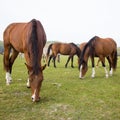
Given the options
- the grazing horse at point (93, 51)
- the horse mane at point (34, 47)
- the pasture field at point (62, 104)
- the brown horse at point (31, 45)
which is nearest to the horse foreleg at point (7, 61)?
the brown horse at point (31, 45)

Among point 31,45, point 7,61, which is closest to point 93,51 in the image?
point 7,61

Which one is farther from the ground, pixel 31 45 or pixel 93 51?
pixel 31 45

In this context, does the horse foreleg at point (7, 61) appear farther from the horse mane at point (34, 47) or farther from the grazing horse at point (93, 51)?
the grazing horse at point (93, 51)

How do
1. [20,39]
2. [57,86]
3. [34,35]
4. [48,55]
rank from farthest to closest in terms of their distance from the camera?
[48,55], [57,86], [20,39], [34,35]

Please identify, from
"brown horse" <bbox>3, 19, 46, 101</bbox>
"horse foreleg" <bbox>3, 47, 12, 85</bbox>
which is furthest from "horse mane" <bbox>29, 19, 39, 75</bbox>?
"horse foreleg" <bbox>3, 47, 12, 85</bbox>

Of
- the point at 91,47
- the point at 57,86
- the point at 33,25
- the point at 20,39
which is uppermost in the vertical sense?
the point at 33,25

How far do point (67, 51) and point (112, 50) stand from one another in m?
8.89

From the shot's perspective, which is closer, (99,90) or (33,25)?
(33,25)

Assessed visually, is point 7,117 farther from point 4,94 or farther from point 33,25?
point 33,25

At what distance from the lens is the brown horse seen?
7246 millimetres

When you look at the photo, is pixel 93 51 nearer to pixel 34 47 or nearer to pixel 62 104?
pixel 34 47

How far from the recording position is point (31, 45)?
778cm

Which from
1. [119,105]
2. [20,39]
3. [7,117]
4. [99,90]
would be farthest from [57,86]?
[7,117]

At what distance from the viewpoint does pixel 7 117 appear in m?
6.33
